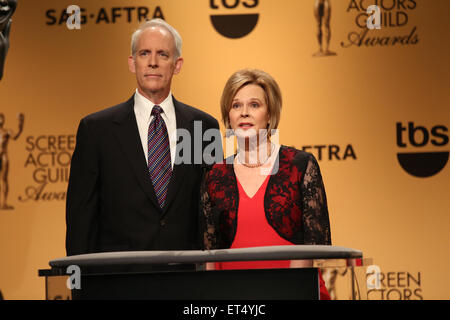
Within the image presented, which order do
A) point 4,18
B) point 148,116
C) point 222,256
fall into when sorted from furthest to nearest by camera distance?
1. point 4,18
2. point 148,116
3. point 222,256

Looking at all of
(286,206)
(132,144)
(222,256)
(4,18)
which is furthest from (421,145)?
(222,256)

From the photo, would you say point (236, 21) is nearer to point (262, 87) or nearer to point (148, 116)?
point (148, 116)

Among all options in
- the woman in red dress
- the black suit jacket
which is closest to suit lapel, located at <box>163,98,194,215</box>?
the black suit jacket

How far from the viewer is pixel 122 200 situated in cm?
263

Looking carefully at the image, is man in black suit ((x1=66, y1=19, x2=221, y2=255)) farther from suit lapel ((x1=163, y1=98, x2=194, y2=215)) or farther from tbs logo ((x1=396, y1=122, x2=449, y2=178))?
tbs logo ((x1=396, y1=122, x2=449, y2=178))

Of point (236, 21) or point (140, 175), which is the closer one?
point (140, 175)

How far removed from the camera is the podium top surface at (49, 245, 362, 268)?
1358 millimetres

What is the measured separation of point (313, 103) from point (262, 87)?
5.03 feet

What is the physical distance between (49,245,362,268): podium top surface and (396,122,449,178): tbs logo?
2793mm

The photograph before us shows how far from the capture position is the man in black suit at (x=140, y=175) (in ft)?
8.56

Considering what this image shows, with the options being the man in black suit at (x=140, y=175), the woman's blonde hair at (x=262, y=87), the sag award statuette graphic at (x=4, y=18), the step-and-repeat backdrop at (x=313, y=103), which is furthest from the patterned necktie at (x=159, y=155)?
the step-and-repeat backdrop at (x=313, y=103)

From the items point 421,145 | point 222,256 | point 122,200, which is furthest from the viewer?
point 421,145

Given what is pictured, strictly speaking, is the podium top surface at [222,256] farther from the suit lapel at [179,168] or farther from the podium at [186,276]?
the suit lapel at [179,168]

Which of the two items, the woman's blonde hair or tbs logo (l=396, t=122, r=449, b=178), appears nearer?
the woman's blonde hair
